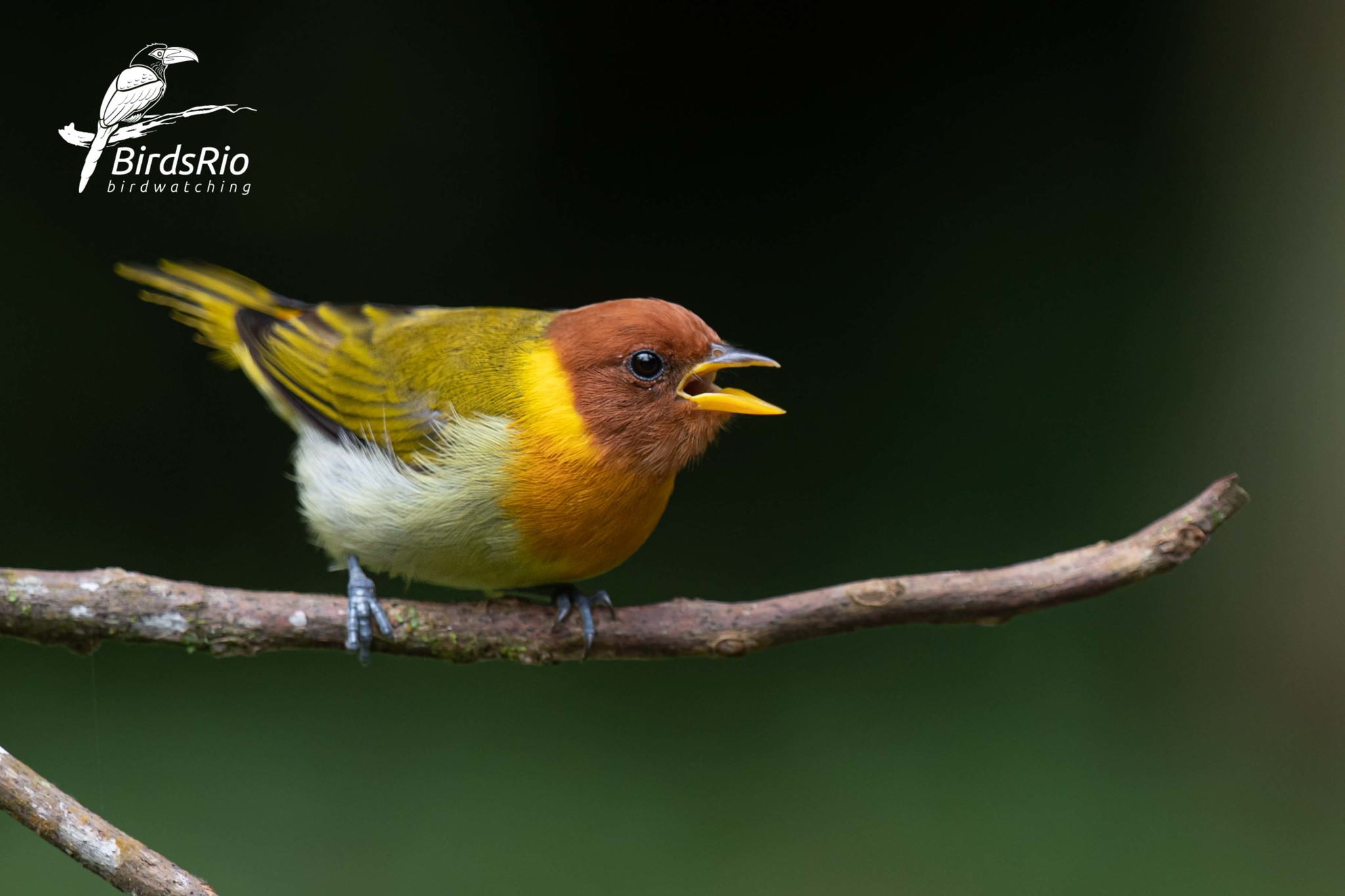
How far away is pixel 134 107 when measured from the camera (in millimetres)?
2920

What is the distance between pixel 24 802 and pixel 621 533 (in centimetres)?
103

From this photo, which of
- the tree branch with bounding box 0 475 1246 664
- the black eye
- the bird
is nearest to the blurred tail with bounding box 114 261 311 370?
the bird

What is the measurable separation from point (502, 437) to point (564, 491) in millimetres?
171

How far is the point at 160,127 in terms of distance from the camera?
3002 millimetres

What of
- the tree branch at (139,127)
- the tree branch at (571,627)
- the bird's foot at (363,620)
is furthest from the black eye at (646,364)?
the tree branch at (139,127)

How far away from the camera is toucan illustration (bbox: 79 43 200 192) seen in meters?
2.88

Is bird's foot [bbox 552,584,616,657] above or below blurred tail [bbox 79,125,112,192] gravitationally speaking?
below

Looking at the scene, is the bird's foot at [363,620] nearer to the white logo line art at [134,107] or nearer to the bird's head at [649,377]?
the bird's head at [649,377]

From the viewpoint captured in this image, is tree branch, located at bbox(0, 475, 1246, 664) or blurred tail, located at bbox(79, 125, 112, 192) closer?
tree branch, located at bbox(0, 475, 1246, 664)

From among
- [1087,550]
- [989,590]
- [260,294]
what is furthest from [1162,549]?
[260,294]

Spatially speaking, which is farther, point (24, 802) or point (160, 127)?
point (160, 127)

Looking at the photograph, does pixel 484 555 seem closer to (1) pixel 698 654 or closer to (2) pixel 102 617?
(1) pixel 698 654

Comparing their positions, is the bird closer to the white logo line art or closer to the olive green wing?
the olive green wing

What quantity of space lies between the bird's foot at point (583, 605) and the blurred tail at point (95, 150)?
1.61 metres
